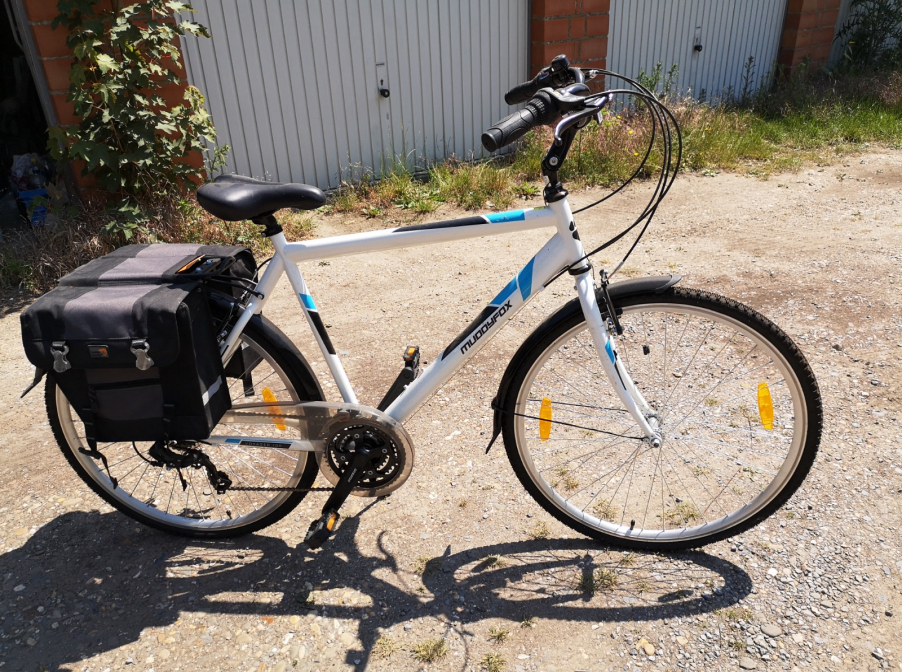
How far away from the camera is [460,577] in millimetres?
2373

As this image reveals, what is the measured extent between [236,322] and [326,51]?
415 cm

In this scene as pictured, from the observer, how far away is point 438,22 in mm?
6172

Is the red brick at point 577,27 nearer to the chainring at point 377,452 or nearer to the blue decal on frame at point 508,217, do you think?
the blue decal on frame at point 508,217

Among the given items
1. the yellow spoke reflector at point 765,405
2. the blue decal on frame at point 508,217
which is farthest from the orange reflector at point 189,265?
the yellow spoke reflector at point 765,405

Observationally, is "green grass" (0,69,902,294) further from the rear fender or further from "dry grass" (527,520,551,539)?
the rear fender

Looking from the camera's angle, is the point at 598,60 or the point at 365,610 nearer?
the point at 365,610

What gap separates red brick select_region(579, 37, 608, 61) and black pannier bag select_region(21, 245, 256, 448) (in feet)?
18.7

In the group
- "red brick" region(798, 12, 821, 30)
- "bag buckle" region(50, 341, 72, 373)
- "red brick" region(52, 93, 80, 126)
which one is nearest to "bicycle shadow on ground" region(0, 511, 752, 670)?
"bag buckle" region(50, 341, 72, 373)

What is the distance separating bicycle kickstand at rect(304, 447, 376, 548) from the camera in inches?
89.1

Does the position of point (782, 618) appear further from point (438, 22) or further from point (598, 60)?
point (598, 60)

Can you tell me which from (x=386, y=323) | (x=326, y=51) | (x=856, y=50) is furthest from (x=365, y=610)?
(x=856, y=50)

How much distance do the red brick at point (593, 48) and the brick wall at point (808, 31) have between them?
3711 mm

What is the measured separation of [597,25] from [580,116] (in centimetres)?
568

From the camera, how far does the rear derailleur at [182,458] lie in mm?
2270
